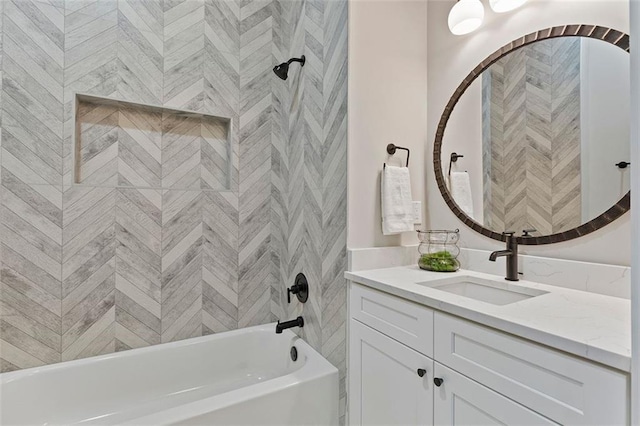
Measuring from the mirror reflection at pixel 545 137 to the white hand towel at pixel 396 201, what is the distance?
0.86ft

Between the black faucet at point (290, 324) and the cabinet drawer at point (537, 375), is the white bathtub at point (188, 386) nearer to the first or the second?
the black faucet at point (290, 324)

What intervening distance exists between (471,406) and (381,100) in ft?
4.29

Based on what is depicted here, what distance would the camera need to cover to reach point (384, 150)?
1.61 metres

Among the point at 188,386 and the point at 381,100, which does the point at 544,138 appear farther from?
the point at 188,386

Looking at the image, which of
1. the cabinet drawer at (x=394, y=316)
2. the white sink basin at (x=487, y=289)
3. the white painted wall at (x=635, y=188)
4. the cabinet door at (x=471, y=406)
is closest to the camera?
the white painted wall at (x=635, y=188)

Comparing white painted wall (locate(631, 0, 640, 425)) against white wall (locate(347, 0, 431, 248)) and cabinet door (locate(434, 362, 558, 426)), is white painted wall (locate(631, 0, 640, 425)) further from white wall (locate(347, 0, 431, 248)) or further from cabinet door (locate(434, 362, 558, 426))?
white wall (locate(347, 0, 431, 248))

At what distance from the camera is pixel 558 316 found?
87cm

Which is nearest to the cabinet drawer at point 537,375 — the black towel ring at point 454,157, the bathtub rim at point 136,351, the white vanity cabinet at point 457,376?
the white vanity cabinet at point 457,376

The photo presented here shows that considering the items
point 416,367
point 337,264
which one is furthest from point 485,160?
point 416,367

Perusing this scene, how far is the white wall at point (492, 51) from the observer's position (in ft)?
3.64

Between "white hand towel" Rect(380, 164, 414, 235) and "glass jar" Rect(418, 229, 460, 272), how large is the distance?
0.34ft

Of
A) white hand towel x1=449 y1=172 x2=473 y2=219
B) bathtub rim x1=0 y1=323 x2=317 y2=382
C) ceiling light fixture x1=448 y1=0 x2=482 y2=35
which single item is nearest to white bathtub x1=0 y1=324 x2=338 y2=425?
bathtub rim x1=0 y1=323 x2=317 y2=382

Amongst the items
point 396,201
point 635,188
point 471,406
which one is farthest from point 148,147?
point 635,188

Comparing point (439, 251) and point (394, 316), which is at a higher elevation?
point (439, 251)
